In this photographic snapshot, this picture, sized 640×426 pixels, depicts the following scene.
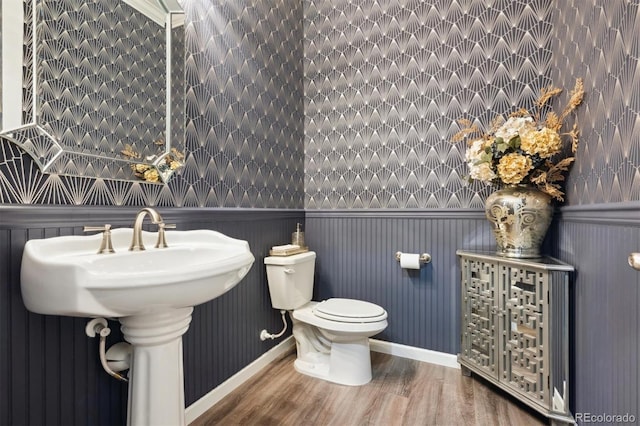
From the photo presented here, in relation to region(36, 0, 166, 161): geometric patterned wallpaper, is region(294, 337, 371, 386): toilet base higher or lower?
lower

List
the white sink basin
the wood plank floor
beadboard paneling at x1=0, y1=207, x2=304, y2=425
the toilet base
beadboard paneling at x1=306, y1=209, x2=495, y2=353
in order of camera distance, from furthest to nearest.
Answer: beadboard paneling at x1=306, y1=209, x2=495, y2=353, the toilet base, the wood plank floor, beadboard paneling at x1=0, y1=207, x2=304, y2=425, the white sink basin

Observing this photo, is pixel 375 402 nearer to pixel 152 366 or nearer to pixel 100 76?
pixel 152 366

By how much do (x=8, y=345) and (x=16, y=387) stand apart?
0.45 ft

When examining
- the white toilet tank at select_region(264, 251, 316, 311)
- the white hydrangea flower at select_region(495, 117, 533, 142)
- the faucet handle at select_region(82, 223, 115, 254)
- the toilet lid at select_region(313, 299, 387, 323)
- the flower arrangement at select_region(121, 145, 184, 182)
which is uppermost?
the white hydrangea flower at select_region(495, 117, 533, 142)

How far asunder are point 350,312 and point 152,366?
1.07m

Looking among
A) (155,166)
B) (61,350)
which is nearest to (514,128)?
(155,166)

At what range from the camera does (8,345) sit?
917 mm

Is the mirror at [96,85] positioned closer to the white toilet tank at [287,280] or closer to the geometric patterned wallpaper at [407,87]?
the white toilet tank at [287,280]

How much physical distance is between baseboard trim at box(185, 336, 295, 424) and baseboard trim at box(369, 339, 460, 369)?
0.64 meters

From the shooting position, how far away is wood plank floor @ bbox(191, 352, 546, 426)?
1521 millimetres

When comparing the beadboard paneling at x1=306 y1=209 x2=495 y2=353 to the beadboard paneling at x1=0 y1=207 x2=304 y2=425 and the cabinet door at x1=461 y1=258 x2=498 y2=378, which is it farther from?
the beadboard paneling at x1=0 y1=207 x2=304 y2=425

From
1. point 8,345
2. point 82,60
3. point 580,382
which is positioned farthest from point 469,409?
point 82,60

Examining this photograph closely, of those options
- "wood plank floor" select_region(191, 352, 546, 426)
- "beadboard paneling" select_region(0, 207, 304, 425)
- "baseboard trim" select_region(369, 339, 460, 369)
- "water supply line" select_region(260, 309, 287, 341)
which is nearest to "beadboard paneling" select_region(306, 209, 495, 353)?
"baseboard trim" select_region(369, 339, 460, 369)

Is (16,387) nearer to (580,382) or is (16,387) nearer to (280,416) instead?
(280,416)
